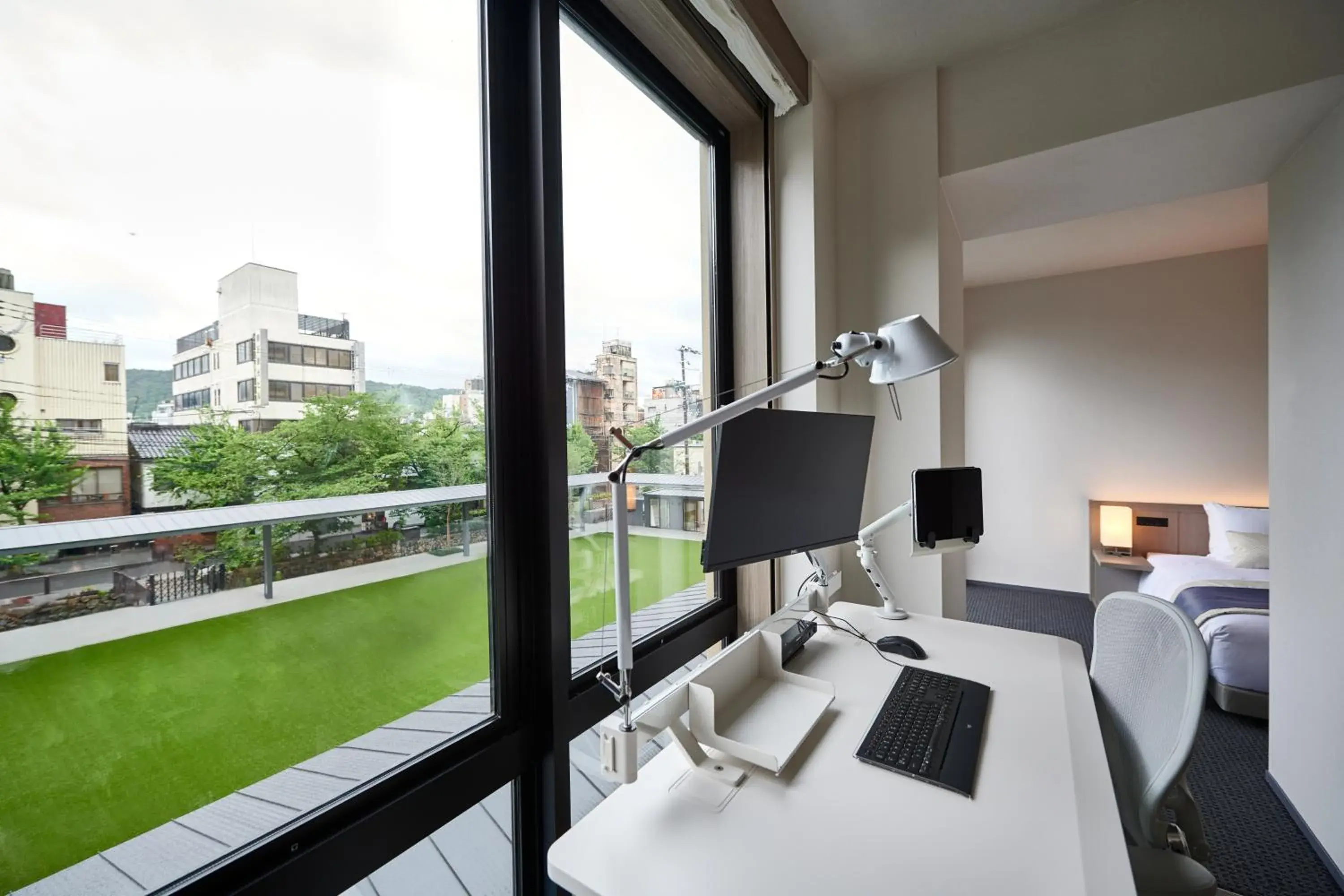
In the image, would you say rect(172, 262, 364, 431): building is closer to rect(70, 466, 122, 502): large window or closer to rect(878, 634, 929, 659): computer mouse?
rect(70, 466, 122, 502): large window

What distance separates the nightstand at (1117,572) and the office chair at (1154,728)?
3.21 metres

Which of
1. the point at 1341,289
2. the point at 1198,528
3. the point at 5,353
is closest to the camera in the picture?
the point at 5,353

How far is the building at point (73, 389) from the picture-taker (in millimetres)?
649

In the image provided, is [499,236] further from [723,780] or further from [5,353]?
[723,780]

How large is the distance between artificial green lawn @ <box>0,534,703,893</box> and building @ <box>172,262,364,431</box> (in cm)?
32

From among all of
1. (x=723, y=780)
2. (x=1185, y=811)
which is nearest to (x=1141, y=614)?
(x=1185, y=811)

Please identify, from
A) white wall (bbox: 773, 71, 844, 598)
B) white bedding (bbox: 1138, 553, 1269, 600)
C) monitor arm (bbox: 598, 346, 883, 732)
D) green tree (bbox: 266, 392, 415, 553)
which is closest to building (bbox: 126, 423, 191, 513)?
green tree (bbox: 266, 392, 415, 553)

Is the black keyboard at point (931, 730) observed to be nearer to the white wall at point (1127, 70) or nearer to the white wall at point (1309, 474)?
the white wall at point (1309, 474)

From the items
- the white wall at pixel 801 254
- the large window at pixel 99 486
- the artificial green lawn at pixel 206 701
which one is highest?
the white wall at pixel 801 254

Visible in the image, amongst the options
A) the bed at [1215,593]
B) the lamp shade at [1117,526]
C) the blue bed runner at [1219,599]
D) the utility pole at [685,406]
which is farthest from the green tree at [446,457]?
the lamp shade at [1117,526]

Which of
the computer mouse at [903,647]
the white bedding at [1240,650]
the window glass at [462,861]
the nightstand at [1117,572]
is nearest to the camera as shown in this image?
the window glass at [462,861]

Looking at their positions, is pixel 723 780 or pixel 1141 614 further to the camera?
pixel 1141 614

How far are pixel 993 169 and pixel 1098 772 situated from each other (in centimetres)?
206

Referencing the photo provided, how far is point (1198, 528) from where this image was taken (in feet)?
12.6
